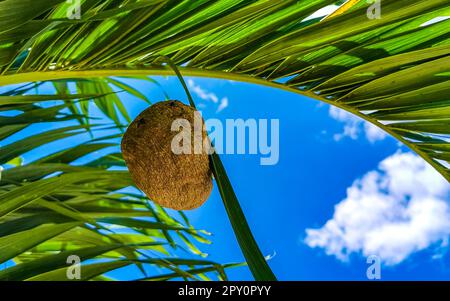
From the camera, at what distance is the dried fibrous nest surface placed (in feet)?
2.18

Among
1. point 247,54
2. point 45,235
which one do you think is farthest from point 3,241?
point 247,54

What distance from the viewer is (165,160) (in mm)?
669

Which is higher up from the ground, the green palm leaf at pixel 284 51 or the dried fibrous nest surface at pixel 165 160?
the green palm leaf at pixel 284 51

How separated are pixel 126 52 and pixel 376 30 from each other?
330 millimetres

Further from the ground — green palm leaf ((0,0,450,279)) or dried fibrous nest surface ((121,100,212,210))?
green palm leaf ((0,0,450,279))

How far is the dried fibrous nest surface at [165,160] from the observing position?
66 cm

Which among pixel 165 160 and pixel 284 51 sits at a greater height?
pixel 284 51

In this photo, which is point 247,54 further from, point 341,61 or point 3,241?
point 3,241

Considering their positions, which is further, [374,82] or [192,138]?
[374,82]

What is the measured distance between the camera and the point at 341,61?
0.79 m
